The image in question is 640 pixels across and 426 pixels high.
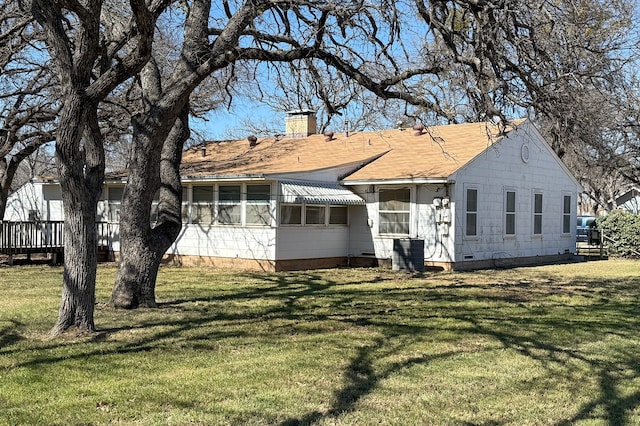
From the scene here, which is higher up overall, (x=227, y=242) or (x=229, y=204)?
(x=229, y=204)

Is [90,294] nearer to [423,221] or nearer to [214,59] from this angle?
[214,59]

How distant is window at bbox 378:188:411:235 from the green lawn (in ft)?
20.6

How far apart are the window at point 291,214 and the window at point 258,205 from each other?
0.40m

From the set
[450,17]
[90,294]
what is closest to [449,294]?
[450,17]

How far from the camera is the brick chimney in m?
25.7

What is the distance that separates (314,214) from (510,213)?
6.62 m

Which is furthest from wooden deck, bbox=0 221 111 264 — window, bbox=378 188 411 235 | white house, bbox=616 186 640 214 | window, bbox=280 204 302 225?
white house, bbox=616 186 640 214

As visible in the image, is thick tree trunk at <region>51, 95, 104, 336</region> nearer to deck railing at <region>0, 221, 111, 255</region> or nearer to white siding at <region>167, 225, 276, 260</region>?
white siding at <region>167, 225, 276, 260</region>

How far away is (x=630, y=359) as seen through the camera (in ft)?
26.7

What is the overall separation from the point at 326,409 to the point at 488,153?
16039 millimetres

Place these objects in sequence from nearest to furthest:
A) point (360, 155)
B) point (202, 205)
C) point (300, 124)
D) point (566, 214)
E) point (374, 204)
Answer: point (202, 205) → point (374, 204) → point (360, 155) → point (566, 214) → point (300, 124)

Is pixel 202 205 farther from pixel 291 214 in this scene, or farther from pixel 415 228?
pixel 415 228

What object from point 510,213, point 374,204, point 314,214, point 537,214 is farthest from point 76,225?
point 537,214

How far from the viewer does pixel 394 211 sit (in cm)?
2047
